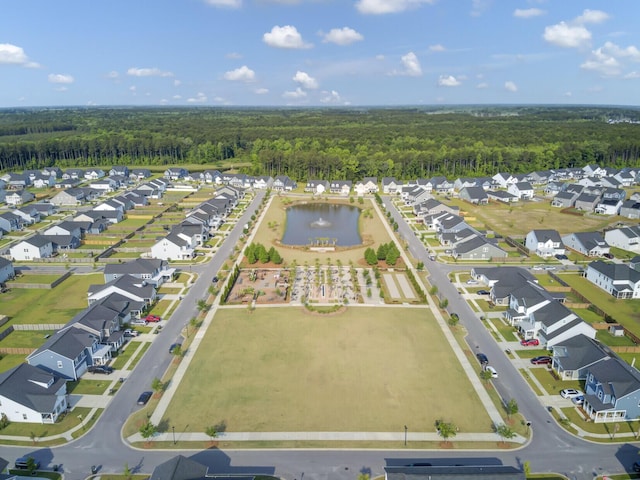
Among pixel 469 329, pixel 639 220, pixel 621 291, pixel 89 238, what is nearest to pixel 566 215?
pixel 639 220

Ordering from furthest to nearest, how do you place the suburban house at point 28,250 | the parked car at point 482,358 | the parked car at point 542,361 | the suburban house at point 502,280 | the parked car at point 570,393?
the suburban house at point 28,250
the suburban house at point 502,280
the parked car at point 542,361
the parked car at point 482,358
the parked car at point 570,393

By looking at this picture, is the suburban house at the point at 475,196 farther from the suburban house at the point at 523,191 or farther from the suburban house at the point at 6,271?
the suburban house at the point at 6,271

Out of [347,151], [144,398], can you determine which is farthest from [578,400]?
[347,151]

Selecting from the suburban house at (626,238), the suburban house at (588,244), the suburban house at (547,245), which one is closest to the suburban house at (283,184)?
the suburban house at (547,245)

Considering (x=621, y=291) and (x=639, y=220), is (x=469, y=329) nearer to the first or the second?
(x=621, y=291)

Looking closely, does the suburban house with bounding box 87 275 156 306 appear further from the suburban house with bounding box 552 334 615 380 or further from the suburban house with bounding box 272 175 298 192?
the suburban house with bounding box 272 175 298 192

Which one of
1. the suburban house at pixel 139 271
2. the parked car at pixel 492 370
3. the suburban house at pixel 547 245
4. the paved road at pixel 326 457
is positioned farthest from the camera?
the suburban house at pixel 547 245

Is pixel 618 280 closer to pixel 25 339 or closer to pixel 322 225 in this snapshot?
pixel 322 225

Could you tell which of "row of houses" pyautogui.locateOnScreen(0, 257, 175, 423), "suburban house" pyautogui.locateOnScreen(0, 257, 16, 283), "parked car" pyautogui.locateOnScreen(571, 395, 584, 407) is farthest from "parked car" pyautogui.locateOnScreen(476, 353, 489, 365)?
"suburban house" pyautogui.locateOnScreen(0, 257, 16, 283)

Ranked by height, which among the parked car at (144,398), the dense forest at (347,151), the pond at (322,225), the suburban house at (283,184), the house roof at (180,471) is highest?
the dense forest at (347,151)
